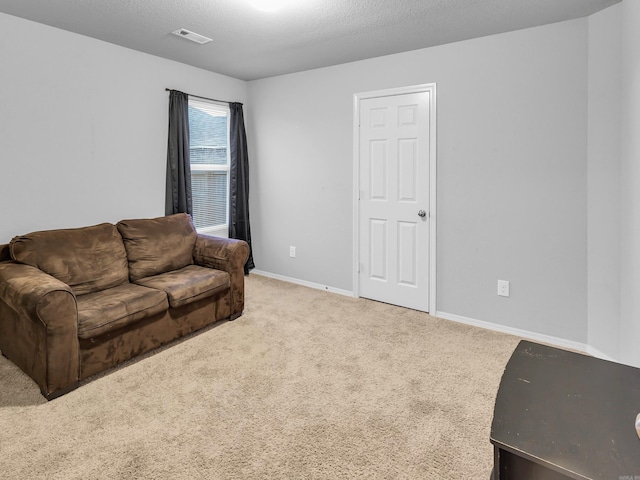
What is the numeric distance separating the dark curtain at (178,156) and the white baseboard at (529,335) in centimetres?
283

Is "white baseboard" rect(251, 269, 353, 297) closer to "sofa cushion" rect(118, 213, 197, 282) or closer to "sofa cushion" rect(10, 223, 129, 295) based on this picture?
"sofa cushion" rect(118, 213, 197, 282)

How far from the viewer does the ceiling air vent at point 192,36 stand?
313cm

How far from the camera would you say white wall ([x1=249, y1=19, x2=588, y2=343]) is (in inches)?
116

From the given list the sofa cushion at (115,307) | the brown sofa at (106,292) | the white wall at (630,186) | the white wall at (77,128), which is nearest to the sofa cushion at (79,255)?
the brown sofa at (106,292)

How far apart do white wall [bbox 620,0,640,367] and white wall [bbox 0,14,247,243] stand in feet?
12.4

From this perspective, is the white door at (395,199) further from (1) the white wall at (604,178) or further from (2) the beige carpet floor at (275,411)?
(1) the white wall at (604,178)

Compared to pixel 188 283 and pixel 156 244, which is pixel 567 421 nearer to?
pixel 188 283

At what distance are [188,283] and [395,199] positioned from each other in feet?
6.76

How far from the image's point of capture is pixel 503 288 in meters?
3.32

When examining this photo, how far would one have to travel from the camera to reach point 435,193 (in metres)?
3.60

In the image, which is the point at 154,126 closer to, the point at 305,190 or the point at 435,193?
the point at 305,190

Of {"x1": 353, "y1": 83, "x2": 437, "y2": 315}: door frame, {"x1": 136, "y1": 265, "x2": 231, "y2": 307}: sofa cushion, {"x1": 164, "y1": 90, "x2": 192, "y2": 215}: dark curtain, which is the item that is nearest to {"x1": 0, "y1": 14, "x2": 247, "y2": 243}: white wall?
{"x1": 164, "y1": 90, "x2": 192, "y2": 215}: dark curtain

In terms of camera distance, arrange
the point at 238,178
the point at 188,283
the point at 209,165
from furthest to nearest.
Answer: the point at 238,178, the point at 209,165, the point at 188,283

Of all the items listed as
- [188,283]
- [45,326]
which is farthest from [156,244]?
[45,326]
